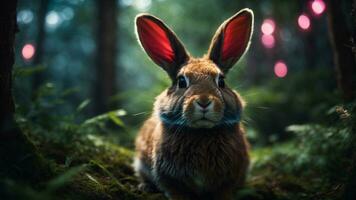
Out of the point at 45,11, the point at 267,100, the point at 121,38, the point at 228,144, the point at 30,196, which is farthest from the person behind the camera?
the point at 121,38

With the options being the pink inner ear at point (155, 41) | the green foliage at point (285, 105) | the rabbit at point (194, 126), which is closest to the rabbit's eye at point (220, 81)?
the rabbit at point (194, 126)

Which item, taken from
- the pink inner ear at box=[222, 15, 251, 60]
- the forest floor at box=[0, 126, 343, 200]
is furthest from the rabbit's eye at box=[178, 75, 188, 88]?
the forest floor at box=[0, 126, 343, 200]

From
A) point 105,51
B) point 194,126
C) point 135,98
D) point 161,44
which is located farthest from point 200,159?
point 135,98

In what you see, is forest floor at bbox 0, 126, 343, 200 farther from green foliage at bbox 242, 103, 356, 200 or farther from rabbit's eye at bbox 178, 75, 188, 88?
rabbit's eye at bbox 178, 75, 188, 88

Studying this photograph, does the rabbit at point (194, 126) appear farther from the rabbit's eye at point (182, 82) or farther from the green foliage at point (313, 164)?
the green foliage at point (313, 164)

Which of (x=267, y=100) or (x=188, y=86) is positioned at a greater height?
(x=188, y=86)

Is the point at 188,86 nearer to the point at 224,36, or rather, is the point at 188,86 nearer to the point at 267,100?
the point at 224,36

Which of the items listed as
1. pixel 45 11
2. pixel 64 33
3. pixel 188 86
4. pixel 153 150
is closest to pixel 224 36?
pixel 188 86
